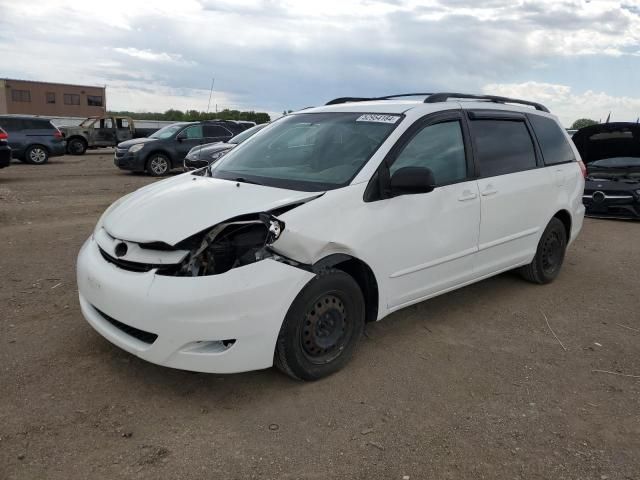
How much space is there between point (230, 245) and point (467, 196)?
201cm

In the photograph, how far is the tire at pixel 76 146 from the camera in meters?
23.2

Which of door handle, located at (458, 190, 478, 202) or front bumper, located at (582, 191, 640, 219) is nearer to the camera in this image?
door handle, located at (458, 190, 478, 202)

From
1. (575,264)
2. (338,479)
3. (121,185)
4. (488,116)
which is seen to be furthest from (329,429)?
(121,185)

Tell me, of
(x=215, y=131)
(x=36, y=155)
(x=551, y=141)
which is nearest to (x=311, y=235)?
(x=551, y=141)

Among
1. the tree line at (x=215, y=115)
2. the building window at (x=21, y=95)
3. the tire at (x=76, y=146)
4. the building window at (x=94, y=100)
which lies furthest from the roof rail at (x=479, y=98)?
the building window at (x=21, y=95)

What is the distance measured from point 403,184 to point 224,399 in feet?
5.67

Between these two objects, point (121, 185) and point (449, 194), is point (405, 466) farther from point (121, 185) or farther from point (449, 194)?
point (121, 185)

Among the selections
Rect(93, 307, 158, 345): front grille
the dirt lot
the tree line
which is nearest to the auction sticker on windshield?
the dirt lot

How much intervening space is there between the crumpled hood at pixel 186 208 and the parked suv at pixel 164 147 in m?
11.6

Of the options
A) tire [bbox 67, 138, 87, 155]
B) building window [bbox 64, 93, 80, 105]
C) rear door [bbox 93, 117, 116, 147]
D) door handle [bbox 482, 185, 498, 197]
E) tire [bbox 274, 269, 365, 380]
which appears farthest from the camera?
building window [bbox 64, 93, 80, 105]

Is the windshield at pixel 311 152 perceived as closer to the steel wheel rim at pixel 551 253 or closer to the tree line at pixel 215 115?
the steel wheel rim at pixel 551 253

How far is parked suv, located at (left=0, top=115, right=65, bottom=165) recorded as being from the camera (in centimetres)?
1747

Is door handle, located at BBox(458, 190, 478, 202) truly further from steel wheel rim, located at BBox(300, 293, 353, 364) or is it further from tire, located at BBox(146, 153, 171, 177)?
tire, located at BBox(146, 153, 171, 177)

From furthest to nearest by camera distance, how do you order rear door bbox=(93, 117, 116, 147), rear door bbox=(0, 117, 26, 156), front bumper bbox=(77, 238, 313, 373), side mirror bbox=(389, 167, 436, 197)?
rear door bbox=(93, 117, 116, 147) < rear door bbox=(0, 117, 26, 156) < side mirror bbox=(389, 167, 436, 197) < front bumper bbox=(77, 238, 313, 373)
